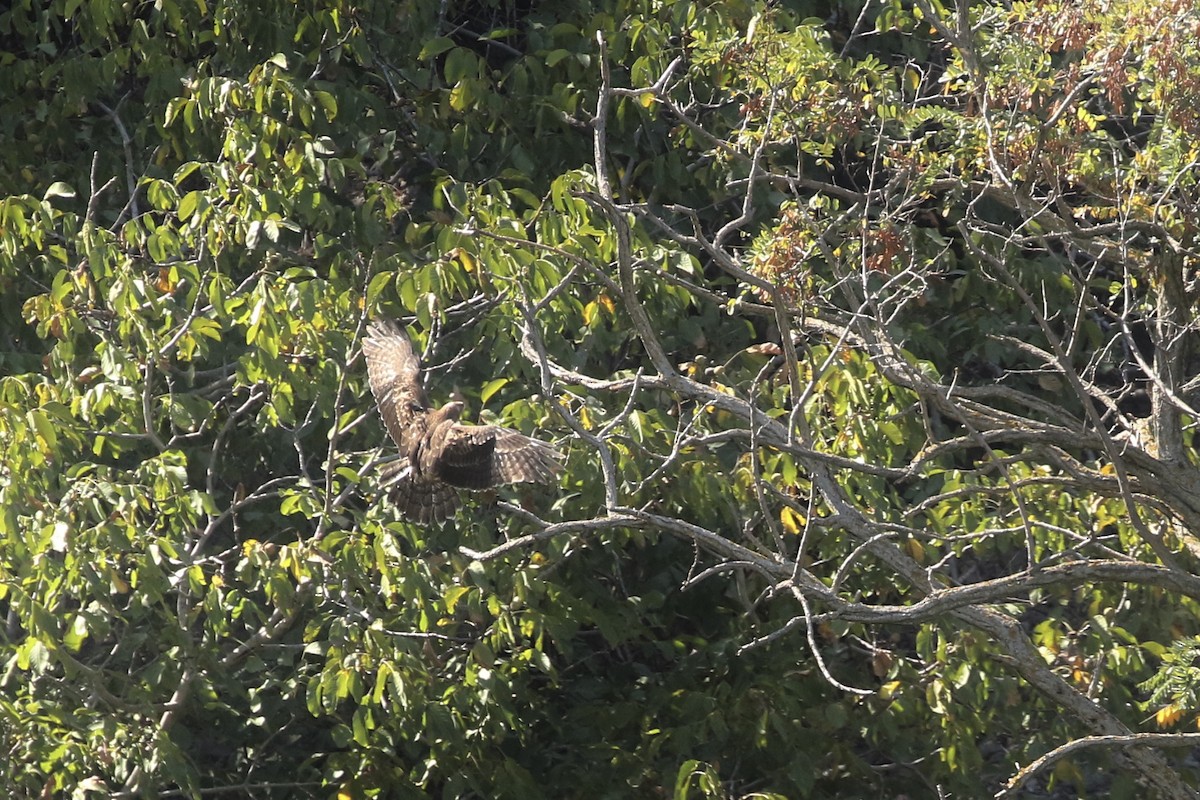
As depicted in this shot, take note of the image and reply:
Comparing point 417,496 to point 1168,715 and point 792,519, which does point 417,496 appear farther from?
point 1168,715

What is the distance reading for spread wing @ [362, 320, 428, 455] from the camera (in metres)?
6.11

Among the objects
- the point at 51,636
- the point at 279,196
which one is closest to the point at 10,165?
the point at 279,196

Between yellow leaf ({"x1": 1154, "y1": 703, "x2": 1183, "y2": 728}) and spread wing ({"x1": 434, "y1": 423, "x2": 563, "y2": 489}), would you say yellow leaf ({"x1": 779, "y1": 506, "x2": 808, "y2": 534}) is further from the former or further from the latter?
yellow leaf ({"x1": 1154, "y1": 703, "x2": 1183, "y2": 728})

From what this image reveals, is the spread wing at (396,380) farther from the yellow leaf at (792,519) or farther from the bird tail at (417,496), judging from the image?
the yellow leaf at (792,519)

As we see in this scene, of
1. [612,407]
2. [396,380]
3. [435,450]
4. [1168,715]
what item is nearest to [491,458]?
[435,450]

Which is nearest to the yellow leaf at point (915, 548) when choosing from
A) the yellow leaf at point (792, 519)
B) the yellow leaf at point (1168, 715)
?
the yellow leaf at point (792, 519)

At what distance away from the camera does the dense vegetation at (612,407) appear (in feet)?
17.5

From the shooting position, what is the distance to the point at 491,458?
577 centimetres

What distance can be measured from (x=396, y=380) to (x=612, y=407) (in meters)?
0.79

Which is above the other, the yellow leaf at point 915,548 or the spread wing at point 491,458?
the spread wing at point 491,458

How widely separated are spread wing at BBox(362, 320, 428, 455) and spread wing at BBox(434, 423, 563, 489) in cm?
21

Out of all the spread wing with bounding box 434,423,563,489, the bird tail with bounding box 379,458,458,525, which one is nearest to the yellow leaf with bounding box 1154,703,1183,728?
the spread wing with bounding box 434,423,563,489

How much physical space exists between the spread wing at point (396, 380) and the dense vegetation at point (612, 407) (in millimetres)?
101

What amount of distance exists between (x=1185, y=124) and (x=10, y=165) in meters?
5.09
